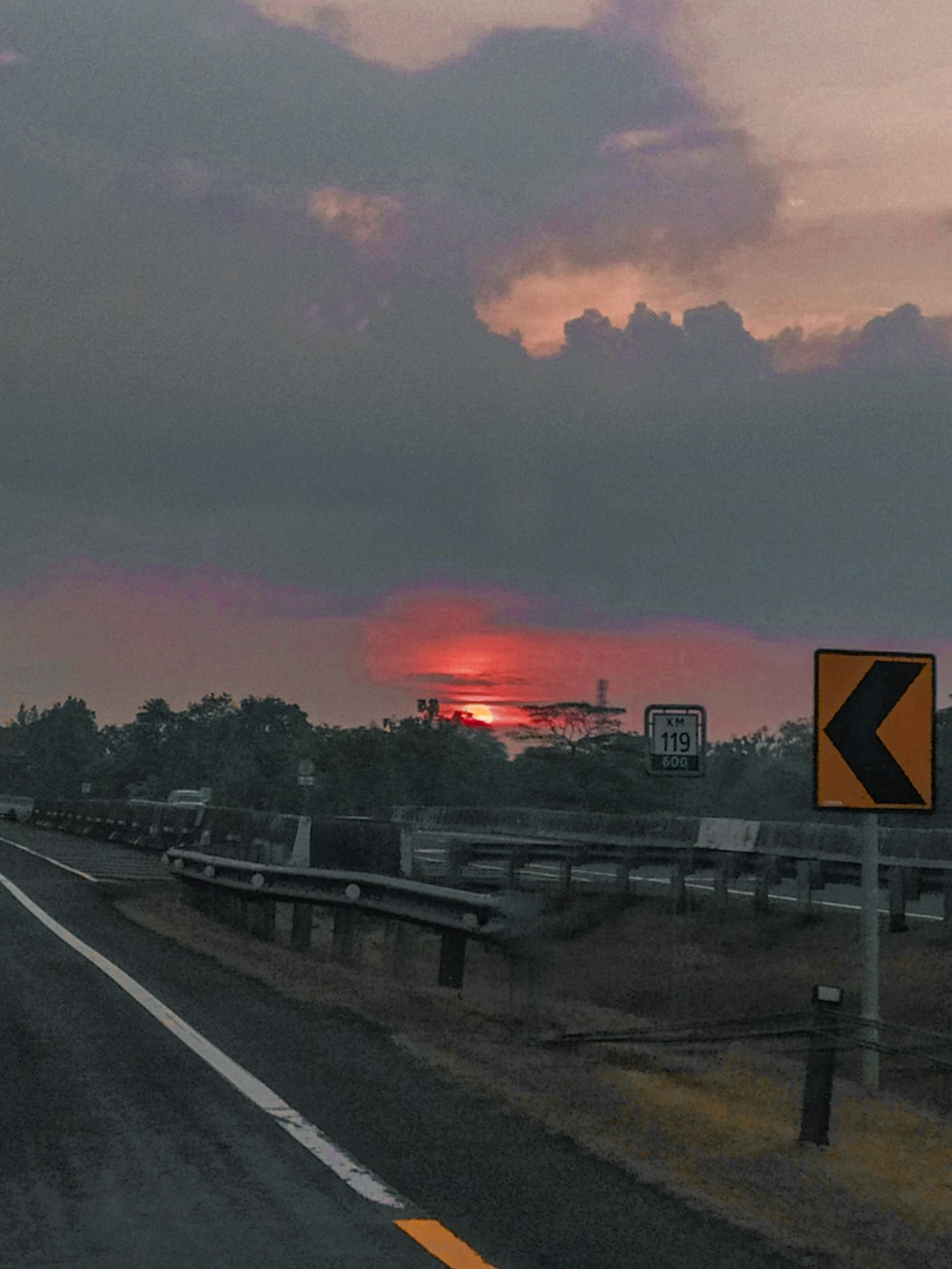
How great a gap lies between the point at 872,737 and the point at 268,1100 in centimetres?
405

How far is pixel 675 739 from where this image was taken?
57.0 ft

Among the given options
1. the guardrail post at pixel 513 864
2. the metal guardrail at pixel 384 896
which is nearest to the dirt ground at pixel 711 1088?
the metal guardrail at pixel 384 896

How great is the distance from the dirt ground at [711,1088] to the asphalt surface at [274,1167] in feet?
1.08

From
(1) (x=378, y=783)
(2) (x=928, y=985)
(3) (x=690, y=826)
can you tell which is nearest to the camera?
(2) (x=928, y=985)

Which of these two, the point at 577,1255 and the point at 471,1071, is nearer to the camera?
the point at 577,1255

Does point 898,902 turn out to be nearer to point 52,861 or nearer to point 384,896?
point 384,896

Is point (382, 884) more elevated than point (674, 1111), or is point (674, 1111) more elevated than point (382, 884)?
point (382, 884)

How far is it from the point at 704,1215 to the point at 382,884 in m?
9.12

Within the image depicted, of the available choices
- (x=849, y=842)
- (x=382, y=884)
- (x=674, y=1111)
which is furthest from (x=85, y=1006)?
(x=849, y=842)

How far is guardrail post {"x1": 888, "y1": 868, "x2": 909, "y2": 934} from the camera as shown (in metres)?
25.3

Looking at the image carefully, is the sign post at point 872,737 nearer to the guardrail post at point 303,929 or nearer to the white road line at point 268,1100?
the white road line at point 268,1100

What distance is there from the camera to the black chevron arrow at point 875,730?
10195 mm

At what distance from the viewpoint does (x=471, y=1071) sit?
1045 cm

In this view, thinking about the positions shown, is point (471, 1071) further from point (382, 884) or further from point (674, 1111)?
point (382, 884)
